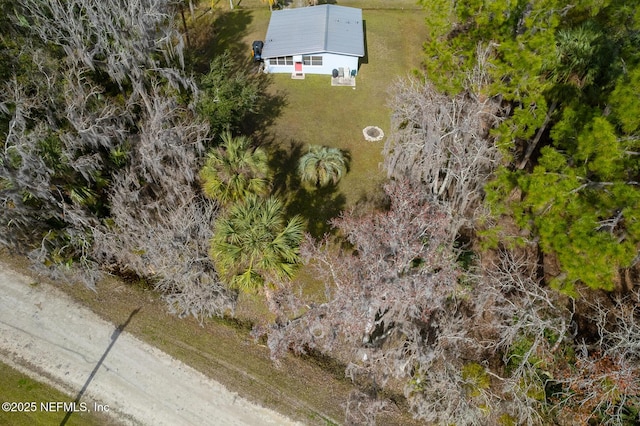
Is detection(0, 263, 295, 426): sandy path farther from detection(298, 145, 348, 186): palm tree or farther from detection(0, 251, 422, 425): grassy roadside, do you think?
detection(298, 145, 348, 186): palm tree

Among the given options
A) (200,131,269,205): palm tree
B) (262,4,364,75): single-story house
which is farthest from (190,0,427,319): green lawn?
(200,131,269,205): palm tree

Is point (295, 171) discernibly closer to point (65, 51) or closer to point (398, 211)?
point (398, 211)

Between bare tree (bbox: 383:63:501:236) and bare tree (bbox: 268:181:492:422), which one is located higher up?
bare tree (bbox: 383:63:501:236)

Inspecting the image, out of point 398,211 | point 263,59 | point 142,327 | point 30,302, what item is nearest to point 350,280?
point 398,211

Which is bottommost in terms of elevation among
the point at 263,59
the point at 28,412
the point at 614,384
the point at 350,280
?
the point at 28,412

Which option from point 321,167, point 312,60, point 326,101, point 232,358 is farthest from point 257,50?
point 232,358

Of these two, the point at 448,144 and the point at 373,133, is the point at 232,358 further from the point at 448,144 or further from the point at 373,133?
the point at 373,133
